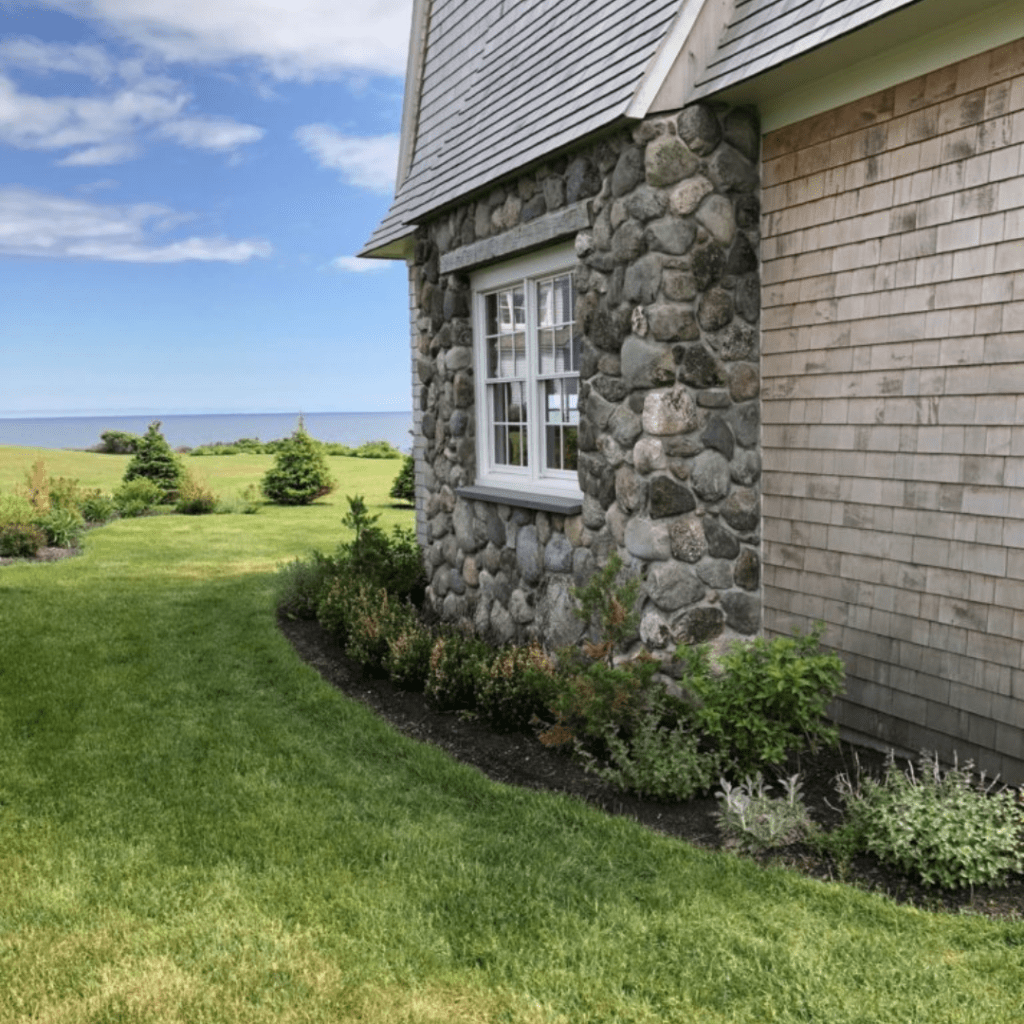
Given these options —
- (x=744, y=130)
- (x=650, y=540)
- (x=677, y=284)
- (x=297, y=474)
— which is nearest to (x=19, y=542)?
(x=297, y=474)

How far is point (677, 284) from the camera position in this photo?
17.7 ft

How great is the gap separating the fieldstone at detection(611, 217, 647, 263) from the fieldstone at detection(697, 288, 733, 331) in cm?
47

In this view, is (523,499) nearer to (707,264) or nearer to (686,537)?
(686,537)

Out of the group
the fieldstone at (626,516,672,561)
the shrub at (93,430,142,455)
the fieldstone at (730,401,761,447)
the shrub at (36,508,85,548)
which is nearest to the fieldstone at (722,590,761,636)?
the fieldstone at (626,516,672,561)

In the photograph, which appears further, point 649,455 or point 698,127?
point 649,455

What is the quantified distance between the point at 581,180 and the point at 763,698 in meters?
3.43

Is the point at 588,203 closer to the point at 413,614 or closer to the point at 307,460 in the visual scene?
the point at 413,614

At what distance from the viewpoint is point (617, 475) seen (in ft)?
19.3

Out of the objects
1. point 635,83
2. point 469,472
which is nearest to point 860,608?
point 635,83

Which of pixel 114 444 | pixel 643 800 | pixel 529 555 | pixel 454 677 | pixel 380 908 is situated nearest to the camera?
pixel 380 908

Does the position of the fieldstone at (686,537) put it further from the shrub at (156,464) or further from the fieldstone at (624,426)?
the shrub at (156,464)

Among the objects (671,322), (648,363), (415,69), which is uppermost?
(415,69)

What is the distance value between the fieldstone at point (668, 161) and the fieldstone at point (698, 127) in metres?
0.04

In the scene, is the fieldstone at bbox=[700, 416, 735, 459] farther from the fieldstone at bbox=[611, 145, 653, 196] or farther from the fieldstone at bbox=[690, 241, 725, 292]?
the fieldstone at bbox=[611, 145, 653, 196]
